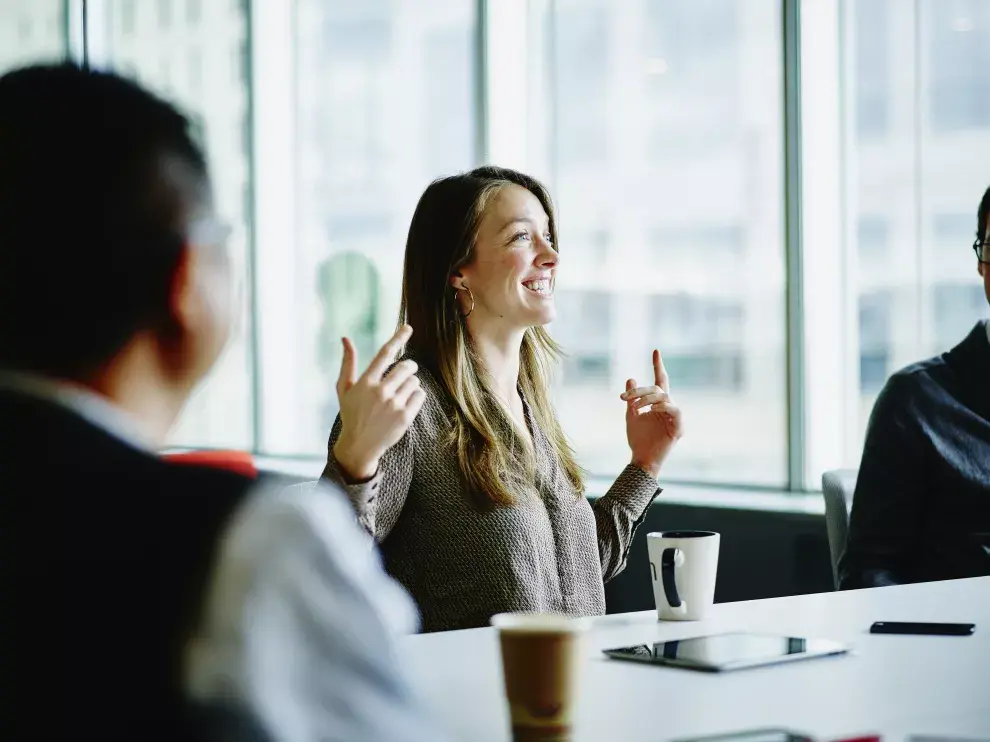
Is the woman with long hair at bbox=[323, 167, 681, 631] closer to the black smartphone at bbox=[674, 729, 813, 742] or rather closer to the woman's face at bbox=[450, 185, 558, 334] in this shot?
the woman's face at bbox=[450, 185, 558, 334]

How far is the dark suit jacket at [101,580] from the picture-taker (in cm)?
61

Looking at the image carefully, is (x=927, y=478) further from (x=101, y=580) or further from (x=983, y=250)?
(x=101, y=580)

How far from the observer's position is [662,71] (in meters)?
3.85

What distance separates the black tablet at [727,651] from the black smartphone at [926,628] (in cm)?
12

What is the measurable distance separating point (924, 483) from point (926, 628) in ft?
2.72

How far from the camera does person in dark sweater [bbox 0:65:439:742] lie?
0.61 m

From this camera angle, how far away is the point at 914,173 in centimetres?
332

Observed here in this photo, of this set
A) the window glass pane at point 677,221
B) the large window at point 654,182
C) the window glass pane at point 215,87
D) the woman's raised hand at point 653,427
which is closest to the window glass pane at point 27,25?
the window glass pane at point 215,87

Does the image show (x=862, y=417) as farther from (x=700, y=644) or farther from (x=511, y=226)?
(x=700, y=644)

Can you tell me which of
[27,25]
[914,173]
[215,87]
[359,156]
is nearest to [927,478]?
[914,173]

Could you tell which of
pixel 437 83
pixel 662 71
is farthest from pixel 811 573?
pixel 437 83

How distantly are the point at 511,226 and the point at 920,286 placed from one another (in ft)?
5.26

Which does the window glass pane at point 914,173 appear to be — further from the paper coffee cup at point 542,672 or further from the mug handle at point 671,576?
the paper coffee cup at point 542,672

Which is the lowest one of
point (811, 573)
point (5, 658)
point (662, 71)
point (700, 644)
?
point (811, 573)
